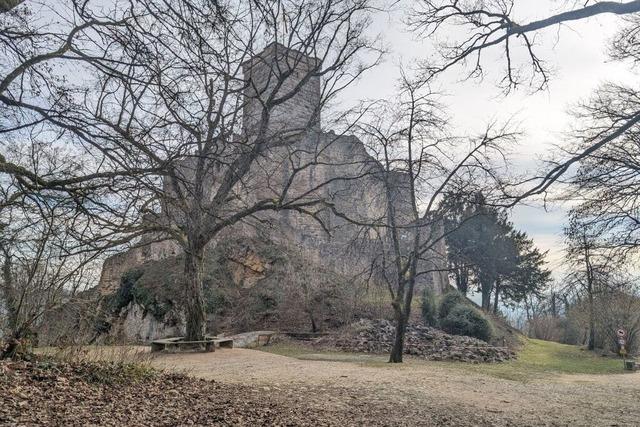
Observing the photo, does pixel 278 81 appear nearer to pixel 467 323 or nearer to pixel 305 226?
pixel 467 323

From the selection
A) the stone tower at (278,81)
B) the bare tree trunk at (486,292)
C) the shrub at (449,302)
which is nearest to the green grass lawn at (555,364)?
the shrub at (449,302)

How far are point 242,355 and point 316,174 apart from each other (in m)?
19.2

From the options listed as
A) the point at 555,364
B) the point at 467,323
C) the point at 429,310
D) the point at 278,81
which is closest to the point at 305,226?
the point at 429,310

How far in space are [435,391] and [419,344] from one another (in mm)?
8673

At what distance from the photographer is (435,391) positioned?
7.62 metres

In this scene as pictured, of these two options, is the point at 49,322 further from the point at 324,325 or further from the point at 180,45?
the point at 324,325

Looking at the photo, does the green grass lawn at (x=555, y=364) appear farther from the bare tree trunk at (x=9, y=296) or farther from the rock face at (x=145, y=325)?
the rock face at (x=145, y=325)

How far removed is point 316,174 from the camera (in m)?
30.2

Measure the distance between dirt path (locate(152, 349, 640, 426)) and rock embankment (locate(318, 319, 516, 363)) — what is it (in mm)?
4491

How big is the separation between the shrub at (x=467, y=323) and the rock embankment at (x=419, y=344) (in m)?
1.42

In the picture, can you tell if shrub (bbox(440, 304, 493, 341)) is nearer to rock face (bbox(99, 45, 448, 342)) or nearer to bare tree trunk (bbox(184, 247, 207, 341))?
rock face (bbox(99, 45, 448, 342))

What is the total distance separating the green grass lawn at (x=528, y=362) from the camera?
40.7ft

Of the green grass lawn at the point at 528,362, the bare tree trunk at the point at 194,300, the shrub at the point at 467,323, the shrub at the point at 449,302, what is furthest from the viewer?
the shrub at the point at 449,302

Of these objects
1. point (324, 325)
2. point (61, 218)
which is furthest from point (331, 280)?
point (61, 218)
